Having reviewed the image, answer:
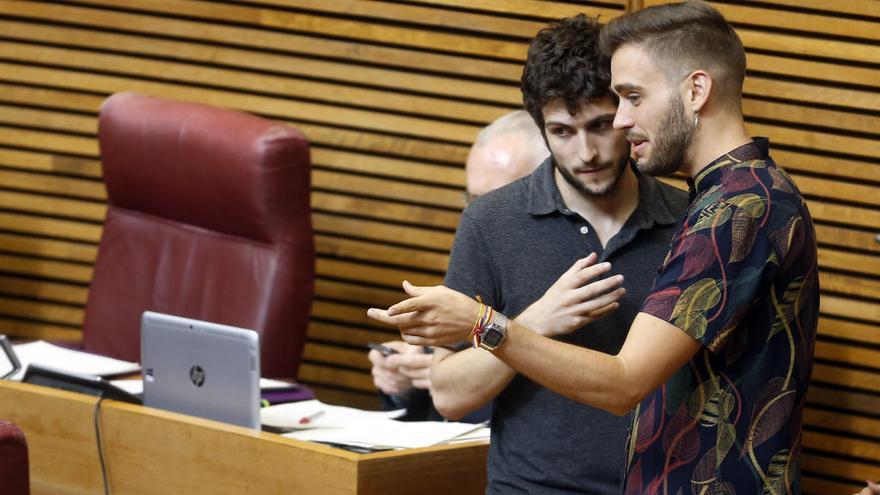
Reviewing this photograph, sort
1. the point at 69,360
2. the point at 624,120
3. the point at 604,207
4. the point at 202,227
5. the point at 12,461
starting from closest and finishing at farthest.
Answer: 1. the point at 12,461
2. the point at 624,120
3. the point at 604,207
4. the point at 69,360
5. the point at 202,227

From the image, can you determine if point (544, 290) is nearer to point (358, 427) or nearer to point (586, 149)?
point (586, 149)

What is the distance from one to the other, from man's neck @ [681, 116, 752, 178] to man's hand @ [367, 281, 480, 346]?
388 mm

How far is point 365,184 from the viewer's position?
413 centimetres

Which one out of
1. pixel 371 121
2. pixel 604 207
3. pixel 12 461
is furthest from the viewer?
pixel 371 121

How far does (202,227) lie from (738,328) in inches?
87.0

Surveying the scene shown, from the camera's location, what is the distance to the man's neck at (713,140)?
188 centimetres

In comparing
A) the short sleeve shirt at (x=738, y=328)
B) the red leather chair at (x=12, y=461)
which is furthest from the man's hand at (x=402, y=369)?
the red leather chair at (x=12, y=461)

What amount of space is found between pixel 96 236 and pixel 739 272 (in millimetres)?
3145

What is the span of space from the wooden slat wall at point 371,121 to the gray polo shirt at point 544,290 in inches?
55.3

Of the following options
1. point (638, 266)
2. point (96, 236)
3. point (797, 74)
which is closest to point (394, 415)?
point (638, 266)

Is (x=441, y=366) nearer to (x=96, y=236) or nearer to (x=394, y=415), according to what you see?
(x=394, y=415)

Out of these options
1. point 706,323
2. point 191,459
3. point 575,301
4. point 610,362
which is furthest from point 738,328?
point 191,459

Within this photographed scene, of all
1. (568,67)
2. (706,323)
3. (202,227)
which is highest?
(568,67)

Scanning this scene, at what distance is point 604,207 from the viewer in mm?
2303
